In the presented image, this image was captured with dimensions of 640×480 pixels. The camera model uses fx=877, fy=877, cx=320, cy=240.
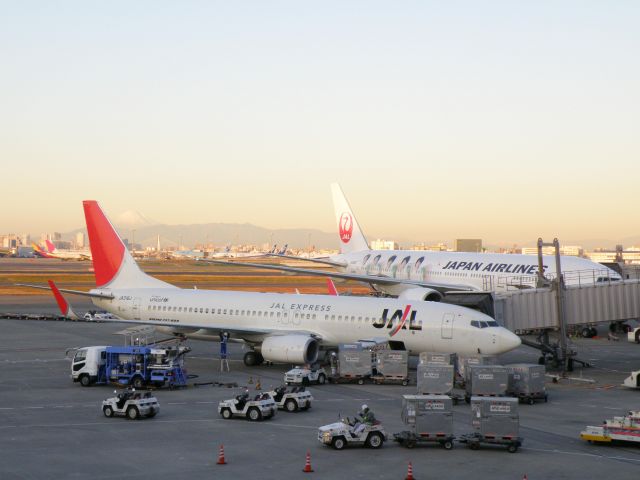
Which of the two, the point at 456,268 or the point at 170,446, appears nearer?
the point at 170,446

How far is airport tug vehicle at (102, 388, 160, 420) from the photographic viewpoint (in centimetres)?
3159

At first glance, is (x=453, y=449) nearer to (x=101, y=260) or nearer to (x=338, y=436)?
(x=338, y=436)

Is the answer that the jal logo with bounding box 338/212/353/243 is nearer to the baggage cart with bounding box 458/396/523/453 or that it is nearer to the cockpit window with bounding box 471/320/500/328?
the cockpit window with bounding box 471/320/500/328

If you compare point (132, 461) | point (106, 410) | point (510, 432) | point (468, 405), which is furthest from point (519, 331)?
point (132, 461)

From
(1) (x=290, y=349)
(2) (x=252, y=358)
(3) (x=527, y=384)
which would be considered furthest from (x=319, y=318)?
(3) (x=527, y=384)

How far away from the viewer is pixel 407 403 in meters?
27.8

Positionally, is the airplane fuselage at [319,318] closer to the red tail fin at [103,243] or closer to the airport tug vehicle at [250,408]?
the red tail fin at [103,243]

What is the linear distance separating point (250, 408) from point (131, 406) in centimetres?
431

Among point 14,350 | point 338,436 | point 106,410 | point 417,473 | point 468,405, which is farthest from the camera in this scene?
point 14,350

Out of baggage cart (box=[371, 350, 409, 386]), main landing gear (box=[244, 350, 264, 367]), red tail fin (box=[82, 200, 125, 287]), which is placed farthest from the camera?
red tail fin (box=[82, 200, 125, 287])

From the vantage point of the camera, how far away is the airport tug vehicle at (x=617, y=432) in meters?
27.6

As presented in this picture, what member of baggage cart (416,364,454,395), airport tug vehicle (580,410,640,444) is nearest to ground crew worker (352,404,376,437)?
airport tug vehicle (580,410,640,444)

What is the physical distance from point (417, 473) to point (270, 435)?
21.9 feet

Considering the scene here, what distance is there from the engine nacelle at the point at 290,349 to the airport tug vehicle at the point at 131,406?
12.3 meters
